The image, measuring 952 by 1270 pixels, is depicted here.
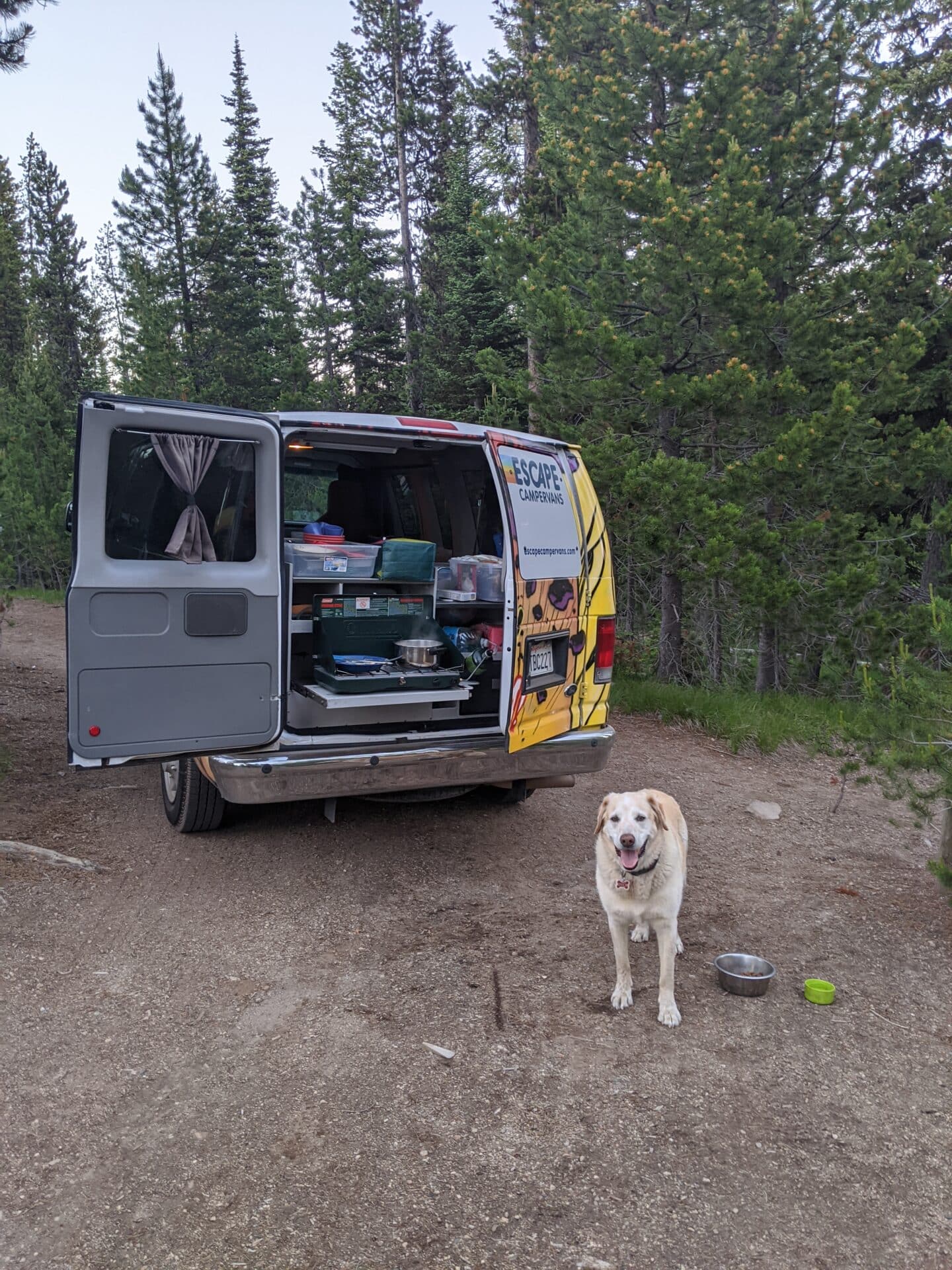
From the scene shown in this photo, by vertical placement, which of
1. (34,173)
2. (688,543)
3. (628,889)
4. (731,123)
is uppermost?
(34,173)

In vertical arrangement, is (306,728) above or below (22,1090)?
above

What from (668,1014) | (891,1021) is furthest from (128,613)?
(891,1021)

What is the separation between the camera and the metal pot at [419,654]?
17.0 ft

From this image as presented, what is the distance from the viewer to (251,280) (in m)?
27.0

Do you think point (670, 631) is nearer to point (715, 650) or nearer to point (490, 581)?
point (715, 650)

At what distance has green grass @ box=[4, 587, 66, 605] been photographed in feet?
60.0

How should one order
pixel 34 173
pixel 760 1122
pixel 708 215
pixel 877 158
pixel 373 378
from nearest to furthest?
pixel 760 1122, pixel 708 215, pixel 877 158, pixel 373 378, pixel 34 173

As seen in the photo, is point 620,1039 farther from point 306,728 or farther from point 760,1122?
point 306,728

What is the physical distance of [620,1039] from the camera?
3291 mm

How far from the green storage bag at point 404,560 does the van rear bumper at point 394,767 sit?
111 cm

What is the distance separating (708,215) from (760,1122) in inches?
339

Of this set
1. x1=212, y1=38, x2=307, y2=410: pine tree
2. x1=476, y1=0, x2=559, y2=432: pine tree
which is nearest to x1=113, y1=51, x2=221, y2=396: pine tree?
x1=212, y1=38, x2=307, y2=410: pine tree

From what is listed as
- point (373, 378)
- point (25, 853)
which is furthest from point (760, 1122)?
point (373, 378)

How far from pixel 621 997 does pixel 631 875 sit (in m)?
0.50
